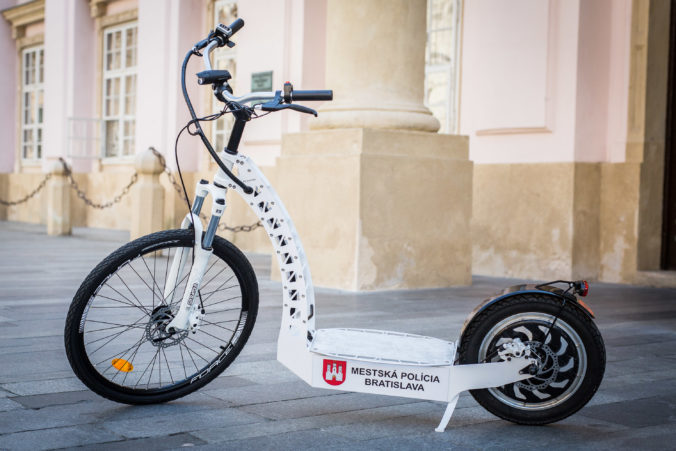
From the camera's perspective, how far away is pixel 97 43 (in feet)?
56.4

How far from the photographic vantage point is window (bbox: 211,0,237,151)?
1350 centimetres

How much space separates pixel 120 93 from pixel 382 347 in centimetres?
1434

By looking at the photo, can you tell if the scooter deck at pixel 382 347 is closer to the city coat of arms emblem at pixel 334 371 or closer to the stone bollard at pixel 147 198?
the city coat of arms emblem at pixel 334 371

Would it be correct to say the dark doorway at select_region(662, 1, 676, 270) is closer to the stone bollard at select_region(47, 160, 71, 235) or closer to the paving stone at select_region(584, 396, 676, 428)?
the paving stone at select_region(584, 396, 676, 428)

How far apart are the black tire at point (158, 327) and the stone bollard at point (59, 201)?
10.5 m

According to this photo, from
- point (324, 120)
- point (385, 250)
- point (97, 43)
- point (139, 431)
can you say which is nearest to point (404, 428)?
point (139, 431)

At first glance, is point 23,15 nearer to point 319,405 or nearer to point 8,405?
point 8,405

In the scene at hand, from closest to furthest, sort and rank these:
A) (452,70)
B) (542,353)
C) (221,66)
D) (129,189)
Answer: (542,353), (452,70), (221,66), (129,189)

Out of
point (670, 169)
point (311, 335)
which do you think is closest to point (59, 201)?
point (670, 169)

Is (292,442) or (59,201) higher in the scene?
(59,201)

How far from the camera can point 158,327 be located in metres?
3.33

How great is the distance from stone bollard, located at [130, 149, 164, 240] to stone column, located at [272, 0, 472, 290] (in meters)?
3.22

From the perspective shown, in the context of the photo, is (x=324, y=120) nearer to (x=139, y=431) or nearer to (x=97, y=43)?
(x=139, y=431)

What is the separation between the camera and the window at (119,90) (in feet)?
53.7
